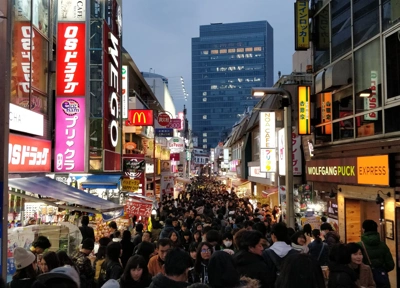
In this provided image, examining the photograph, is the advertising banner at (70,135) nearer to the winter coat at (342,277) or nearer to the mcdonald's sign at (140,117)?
the winter coat at (342,277)

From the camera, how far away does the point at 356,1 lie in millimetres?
13922

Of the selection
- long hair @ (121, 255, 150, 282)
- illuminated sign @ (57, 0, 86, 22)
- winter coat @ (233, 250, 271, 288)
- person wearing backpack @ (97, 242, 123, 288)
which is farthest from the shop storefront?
illuminated sign @ (57, 0, 86, 22)

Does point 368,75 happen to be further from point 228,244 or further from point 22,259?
point 22,259

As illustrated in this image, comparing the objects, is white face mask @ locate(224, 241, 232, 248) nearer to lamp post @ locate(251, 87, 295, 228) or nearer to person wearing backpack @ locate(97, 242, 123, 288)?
person wearing backpack @ locate(97, 242, 123, 288)

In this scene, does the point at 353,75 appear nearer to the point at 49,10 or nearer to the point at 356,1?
the point at 356,1

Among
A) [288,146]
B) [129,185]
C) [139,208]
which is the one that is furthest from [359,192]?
[129,185]

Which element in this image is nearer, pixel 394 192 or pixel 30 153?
pixel 394 192

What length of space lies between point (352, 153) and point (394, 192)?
3.06m

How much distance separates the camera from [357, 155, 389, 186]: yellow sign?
11.1 m

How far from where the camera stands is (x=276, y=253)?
237 inches

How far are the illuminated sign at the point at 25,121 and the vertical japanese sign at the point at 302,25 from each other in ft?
32.0

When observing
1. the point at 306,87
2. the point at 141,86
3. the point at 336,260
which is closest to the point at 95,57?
the point at 306,87

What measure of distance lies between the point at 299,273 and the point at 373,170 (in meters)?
8.51

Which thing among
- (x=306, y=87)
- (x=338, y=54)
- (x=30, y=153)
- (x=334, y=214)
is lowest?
(x=334, y=214)
